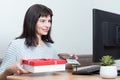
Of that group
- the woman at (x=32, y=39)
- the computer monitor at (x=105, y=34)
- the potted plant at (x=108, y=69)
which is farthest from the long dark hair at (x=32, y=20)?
the potted plant at (x=108, y=69)

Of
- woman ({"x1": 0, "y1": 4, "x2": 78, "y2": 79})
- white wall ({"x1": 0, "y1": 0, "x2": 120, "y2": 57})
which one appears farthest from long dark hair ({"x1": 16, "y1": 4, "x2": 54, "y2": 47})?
white wall ({"x1": 0, "y1": 0, "x2": 120, "y2": 57})

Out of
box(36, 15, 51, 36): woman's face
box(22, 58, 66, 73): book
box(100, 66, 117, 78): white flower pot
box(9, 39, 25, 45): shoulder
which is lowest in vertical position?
box(100, 66, 117, 78): white flower pot

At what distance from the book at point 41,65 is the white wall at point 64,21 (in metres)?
0.79

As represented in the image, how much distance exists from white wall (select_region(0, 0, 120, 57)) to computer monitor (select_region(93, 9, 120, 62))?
90cm

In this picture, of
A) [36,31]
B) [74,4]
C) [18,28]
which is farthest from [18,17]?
[74,4]

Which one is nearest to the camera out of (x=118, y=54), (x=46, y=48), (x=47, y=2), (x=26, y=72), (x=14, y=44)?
(x=26, y=72)

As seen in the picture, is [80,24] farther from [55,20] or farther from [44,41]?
[44,41]

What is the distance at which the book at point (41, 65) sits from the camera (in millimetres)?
1333

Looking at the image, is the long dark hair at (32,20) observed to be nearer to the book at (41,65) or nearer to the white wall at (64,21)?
the white wall at (64,21)

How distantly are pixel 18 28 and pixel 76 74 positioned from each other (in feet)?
2.89

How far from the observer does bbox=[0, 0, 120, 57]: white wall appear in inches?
84.3

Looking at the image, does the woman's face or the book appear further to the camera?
the woman's face

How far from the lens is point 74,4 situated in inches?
111

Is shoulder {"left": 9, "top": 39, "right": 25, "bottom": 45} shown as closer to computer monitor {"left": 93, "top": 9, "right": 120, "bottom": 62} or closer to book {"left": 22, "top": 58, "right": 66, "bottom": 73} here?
book {"left": 22, "top": 58, "right": 66, "bottom": 73}
